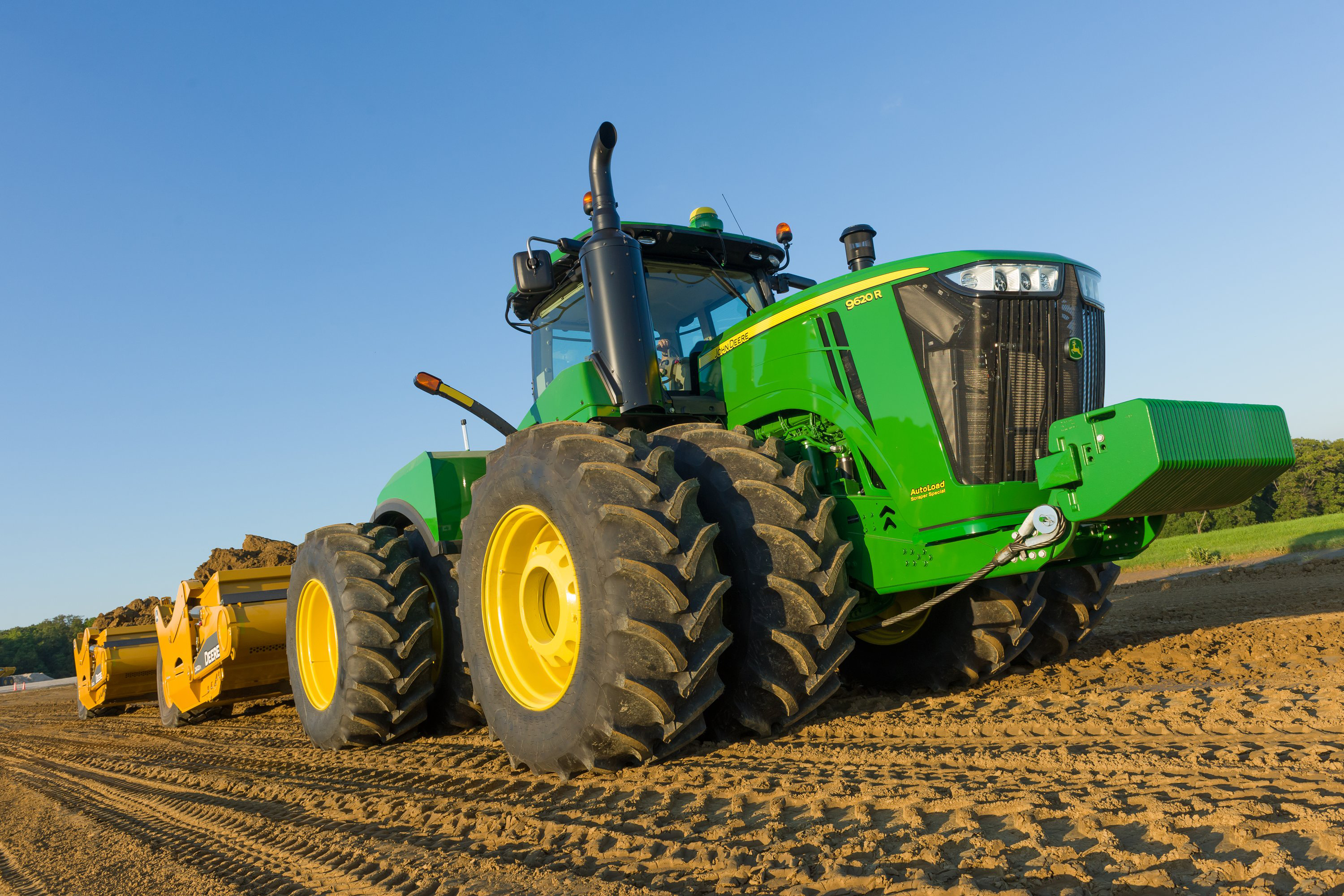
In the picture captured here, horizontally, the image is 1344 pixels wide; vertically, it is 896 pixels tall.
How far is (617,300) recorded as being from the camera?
4246 millimetres

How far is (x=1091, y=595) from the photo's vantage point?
4652mm

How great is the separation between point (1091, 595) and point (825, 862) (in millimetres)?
3217

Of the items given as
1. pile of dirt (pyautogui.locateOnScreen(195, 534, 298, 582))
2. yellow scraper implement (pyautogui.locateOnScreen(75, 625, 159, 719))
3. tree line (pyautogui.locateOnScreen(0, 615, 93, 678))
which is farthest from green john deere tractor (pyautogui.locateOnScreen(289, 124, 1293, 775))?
tree line (pyautogui.locateOnScreen(0, 615, 93, 678))

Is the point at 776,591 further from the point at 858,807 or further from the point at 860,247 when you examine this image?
the point at 860,247

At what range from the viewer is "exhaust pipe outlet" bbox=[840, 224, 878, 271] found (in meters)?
4.89

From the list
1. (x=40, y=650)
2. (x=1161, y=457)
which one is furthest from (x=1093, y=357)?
(x=40, y=650)

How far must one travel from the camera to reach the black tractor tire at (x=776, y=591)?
3258mm

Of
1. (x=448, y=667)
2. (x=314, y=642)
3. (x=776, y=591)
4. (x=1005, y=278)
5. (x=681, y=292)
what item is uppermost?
(x=681, y=292)

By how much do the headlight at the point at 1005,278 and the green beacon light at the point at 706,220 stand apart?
1.85m

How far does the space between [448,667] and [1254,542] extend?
16.6 m

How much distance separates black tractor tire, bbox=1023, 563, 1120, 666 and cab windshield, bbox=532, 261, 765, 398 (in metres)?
2.22

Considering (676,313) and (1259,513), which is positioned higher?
(676,313)

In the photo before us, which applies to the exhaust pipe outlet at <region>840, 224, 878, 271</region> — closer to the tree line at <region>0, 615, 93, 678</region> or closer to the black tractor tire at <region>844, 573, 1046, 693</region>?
the black tractor tire at <region>844, 573, 1046, 693</region>

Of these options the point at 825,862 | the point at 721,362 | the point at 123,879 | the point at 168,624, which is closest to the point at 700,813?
the point at 825,862
